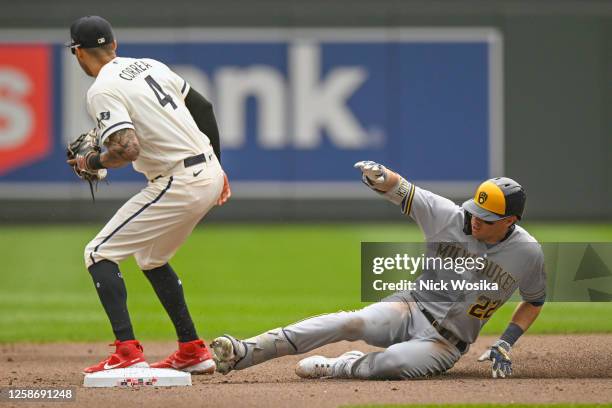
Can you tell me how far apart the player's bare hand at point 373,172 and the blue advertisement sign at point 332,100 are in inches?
456

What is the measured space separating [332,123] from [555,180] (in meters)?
3.51

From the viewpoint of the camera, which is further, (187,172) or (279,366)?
(279,366)

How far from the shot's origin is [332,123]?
699 inches

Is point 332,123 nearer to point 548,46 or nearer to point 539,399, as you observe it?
point 548,46

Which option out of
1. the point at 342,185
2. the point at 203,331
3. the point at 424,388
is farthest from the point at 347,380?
the point at 342,185

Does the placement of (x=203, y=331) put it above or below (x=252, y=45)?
below

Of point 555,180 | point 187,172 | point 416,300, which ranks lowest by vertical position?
point 555,180

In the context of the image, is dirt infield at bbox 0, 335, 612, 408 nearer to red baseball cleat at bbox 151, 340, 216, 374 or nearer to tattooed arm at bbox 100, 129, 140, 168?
red baseball cleat at bbox 151, 340, 216, 374

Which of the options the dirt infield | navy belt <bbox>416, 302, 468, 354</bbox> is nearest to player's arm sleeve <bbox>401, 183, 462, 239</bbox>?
navy belt <bbox>416, 302, 468, 354</bbox>

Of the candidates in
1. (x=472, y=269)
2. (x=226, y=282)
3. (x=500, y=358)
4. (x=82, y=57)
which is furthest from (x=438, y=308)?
(x=226, y=282)

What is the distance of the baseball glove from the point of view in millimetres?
6078

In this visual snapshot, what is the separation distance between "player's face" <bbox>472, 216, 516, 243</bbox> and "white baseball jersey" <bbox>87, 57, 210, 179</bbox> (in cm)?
151

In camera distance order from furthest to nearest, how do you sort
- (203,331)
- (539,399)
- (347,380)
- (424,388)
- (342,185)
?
(342,185)
(203,331)
(347,380)
(424,388)
(539,399)

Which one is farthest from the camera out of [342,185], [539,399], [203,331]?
[342,185]
